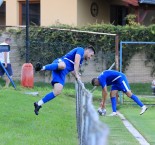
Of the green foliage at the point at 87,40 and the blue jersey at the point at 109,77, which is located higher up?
the green foliage at the point at 87,40

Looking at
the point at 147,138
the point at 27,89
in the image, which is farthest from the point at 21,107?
the point at 27,89

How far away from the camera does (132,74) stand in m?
20.6

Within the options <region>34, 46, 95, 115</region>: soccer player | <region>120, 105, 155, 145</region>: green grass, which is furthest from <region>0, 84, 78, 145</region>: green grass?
<region>120, 105, 155, 145</region>: green grass

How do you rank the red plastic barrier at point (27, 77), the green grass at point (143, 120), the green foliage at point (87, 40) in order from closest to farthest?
the green grass at point (143, 120) → the red plastic barrier at point (27, 77) → the green foliage at point (87, 40)

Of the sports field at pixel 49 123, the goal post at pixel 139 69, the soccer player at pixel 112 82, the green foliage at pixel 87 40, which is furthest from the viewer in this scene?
the green foliage at pixel 87 40

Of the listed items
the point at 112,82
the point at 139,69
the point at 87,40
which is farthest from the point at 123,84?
the point at 87,40

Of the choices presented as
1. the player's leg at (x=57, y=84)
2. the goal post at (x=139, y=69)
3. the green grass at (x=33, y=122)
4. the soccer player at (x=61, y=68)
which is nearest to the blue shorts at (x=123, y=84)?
the green grass at (x=33, y=122)

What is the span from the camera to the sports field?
8789 mm

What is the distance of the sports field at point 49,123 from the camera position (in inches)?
346

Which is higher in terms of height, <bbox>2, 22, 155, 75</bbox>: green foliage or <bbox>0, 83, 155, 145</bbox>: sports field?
<bbox>2, 22, 155, 75</bbox>: green foliage

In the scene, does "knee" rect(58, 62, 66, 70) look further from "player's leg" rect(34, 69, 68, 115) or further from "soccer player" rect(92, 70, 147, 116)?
"soccer player" rect(92, 70, 147, 116)

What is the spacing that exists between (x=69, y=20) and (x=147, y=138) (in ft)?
47.0

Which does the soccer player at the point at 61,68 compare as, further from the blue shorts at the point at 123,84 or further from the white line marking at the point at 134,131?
the blue shorts at the point at 123,84

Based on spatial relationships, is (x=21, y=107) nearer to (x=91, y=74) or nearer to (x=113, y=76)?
(x=113, y=76)
